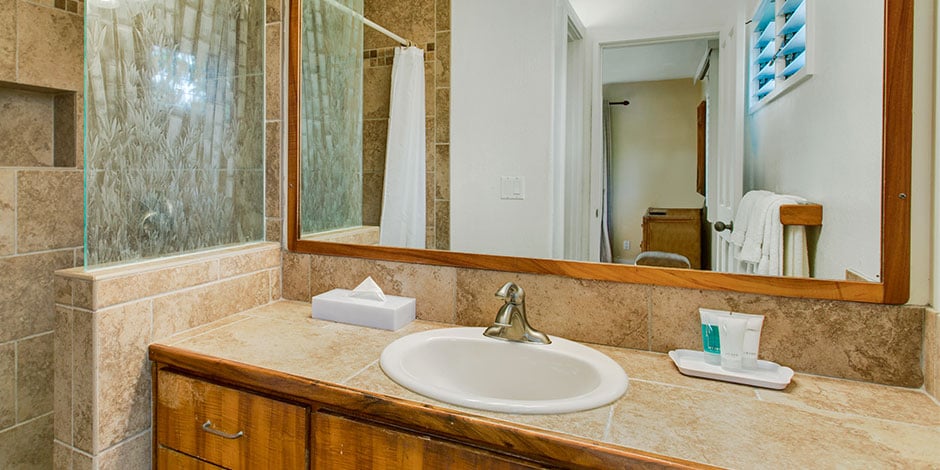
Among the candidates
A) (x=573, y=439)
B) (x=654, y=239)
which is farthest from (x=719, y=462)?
(x=654, y=239)

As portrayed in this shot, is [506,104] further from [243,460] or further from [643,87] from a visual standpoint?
[243,460]

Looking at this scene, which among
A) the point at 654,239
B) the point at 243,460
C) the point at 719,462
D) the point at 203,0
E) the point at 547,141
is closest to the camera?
the point at 719,462

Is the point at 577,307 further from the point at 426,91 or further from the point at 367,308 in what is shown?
the point at 426,91

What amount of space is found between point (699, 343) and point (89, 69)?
60.9 inches

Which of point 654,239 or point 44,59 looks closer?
point 654,239

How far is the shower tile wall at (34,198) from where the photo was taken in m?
1.67

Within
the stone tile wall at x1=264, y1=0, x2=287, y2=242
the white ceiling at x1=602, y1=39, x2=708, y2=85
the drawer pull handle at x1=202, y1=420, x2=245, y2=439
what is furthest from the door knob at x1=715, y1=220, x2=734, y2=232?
the stone tile wall at x1=264, y1=0, x2=287, y2=242

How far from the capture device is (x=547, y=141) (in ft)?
4.26

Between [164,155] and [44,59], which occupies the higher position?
[44,59]

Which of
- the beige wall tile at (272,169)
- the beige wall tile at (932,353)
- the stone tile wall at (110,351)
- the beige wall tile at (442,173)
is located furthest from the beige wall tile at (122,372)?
the beige wall tile at (932,353)

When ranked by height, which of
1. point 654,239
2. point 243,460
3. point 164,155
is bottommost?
point 243,460

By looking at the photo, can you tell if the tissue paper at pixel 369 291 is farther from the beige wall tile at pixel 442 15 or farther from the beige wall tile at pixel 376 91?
the beige wall tile at pixel 442 15

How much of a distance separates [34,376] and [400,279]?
4.74ft

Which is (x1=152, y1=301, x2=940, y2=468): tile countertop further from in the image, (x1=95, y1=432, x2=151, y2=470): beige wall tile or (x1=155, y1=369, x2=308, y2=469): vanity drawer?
(x1=95, y1=432, x2=151, y2=470): beige wall tile
